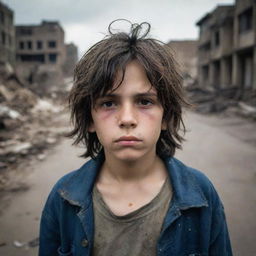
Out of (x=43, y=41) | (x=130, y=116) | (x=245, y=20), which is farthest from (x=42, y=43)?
(x=130, y=116)

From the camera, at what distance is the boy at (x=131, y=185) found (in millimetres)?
1311

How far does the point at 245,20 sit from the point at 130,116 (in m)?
20.4

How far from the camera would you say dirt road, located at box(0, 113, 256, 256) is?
286cm

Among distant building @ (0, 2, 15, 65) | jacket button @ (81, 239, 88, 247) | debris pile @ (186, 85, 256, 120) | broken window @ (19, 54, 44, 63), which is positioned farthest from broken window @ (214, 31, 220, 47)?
broken window @ (19, 54, 44, 63)

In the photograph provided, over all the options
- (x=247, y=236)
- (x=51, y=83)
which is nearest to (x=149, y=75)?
(x=247, y=236)

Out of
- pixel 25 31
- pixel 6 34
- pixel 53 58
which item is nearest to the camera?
pixel 6 34

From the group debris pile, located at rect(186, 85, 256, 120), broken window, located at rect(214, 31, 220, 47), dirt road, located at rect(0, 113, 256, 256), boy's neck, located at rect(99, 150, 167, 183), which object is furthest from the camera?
broken window, located at rect(214, 31, 220, 47)

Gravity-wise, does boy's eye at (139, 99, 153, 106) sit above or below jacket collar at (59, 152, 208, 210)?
above

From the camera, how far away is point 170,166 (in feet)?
4.85

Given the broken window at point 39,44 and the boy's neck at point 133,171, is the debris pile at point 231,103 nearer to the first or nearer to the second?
the boy's neck at point 133,171

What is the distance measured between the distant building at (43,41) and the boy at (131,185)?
3970 cm

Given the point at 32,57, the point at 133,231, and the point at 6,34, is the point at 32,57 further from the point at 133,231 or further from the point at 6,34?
the point at 133,231

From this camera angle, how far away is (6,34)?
107ft

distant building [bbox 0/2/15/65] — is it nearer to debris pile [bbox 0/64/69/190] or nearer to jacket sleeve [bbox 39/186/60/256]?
debris pile [bbox 0/64/69/190]
